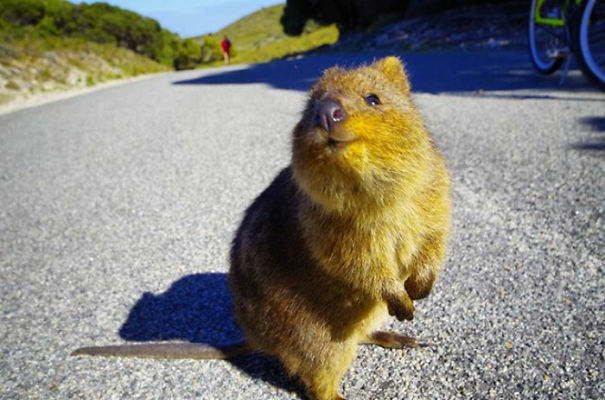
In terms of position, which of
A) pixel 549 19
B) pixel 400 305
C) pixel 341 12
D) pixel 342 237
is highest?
pixel 341 12

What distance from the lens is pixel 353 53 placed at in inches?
693

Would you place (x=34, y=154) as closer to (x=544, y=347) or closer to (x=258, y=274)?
(x=258, y=274)

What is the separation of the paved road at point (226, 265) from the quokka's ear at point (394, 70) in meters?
0.60

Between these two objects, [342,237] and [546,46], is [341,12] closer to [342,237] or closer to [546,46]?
[546,46]

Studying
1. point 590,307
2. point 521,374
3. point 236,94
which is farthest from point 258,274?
point 236,94

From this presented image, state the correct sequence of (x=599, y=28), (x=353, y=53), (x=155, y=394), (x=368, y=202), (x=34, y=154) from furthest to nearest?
(x=353, y=53) → (x=599, y=28) → (x=34, y=154) → (x=155, y=394) → (x=368, y=202)

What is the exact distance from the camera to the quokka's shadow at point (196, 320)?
2.45 meters

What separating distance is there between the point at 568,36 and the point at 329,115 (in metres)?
6.02

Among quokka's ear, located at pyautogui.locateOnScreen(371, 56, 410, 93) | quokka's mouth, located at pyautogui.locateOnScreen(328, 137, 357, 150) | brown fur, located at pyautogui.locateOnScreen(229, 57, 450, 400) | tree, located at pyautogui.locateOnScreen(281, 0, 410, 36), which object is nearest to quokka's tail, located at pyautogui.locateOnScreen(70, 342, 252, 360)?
brown fur, located at pyautogui.locateOnScreen(229, 57, 450, 400)

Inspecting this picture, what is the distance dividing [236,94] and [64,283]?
874 centimetres

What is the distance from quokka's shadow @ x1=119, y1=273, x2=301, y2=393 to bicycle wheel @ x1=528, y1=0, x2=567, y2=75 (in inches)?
253

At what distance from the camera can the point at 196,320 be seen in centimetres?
287

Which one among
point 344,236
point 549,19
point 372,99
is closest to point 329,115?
point 372,99

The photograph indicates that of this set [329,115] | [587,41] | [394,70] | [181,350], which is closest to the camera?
[329,115]
